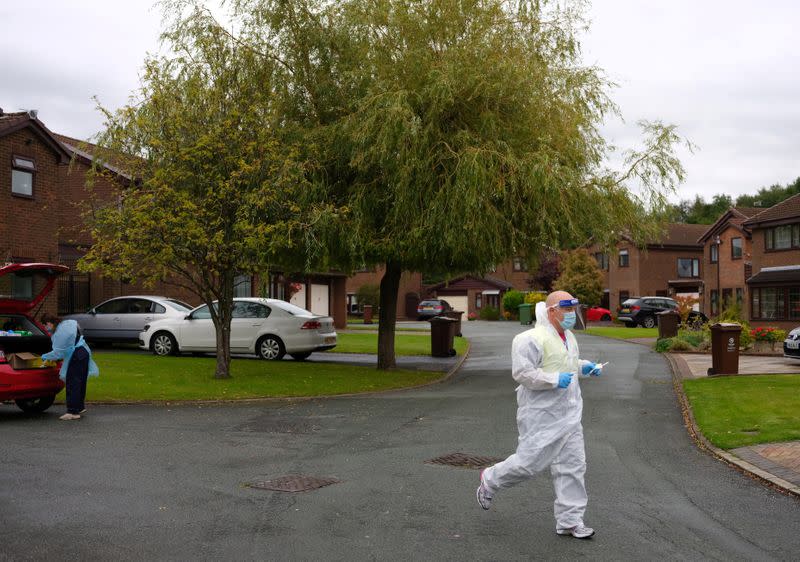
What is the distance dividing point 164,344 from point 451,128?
1025 centimetres

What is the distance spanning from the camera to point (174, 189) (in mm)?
15367

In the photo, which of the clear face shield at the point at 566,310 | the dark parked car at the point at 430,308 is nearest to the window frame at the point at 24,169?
the clear face shield at the point at 566,310

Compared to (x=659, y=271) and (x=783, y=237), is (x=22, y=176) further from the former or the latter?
(x=659, y=271)

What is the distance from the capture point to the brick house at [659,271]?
5809cm

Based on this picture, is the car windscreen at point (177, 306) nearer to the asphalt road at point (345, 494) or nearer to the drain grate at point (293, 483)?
the asphalt road at point (345, 494)

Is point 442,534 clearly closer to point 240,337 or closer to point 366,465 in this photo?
point 366,465

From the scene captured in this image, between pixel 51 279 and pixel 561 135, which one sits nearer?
pixel 51 279

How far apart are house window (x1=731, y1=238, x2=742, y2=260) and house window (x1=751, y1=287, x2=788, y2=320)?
8.70 meters

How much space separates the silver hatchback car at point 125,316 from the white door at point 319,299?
57.3ft

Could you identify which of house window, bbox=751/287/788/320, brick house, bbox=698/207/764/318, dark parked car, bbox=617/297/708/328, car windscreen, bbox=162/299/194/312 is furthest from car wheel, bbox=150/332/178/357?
brick house, bbox=698/207/764/318

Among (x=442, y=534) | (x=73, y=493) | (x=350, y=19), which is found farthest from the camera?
(x=350, y=19)

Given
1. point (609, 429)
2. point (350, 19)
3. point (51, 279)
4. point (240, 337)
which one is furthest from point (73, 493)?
point (240, 337)

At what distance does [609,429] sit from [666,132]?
877 cm

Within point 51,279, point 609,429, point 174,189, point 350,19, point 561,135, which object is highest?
point 350,19
